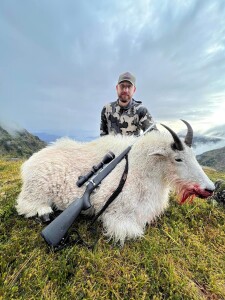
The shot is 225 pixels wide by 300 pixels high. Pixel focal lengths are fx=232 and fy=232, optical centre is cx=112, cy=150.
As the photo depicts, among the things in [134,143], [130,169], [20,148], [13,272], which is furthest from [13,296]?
[20,148]

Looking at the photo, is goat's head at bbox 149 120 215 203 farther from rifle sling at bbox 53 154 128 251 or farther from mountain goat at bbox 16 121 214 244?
rifle sling at bbox 53 154 128 251

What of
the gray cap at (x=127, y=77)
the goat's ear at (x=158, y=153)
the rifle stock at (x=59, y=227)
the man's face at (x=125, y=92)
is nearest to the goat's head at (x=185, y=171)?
the goat's ear at (x=158, y=153)

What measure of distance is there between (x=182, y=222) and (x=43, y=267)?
3.16 m

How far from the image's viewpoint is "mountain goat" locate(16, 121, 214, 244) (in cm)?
454

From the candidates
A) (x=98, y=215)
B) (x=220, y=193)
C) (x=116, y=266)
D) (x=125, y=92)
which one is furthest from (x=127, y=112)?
(x=116, y=266)

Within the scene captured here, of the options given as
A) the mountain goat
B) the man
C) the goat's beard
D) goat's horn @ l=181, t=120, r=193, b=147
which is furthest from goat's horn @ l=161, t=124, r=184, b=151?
the man

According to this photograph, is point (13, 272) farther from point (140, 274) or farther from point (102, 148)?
point (102, 148)

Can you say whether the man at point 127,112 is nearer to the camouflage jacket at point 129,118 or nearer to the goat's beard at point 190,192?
the camouflage jacket at point 129,118

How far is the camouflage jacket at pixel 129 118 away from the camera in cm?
744

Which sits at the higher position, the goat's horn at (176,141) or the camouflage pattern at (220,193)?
the goat's horn at (176,141)

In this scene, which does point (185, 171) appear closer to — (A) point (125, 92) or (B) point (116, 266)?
(B) point (116, 266)

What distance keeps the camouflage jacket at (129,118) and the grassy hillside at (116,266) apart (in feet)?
11.2

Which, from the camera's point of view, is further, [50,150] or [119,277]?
[50,150]

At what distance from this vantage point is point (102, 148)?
5375mm
